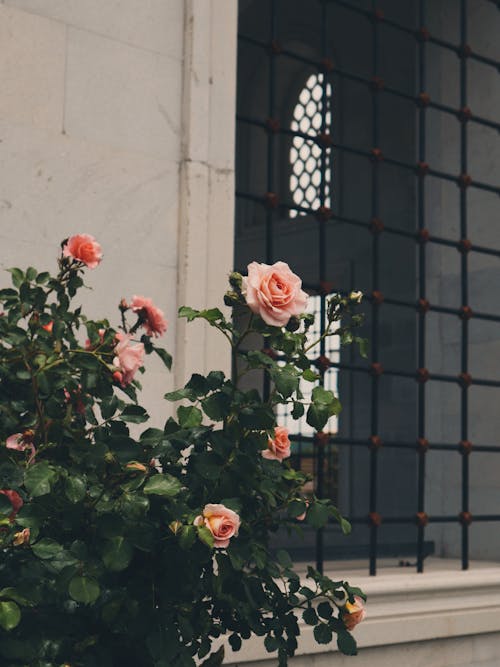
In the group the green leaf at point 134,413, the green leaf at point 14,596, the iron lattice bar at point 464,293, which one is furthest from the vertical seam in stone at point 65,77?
the iron lattice bar at point 464,293

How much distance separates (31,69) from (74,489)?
6.58ft

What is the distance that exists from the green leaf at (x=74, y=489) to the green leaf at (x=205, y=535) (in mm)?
278

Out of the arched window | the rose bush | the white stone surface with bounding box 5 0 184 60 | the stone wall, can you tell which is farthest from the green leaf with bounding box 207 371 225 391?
the arched window

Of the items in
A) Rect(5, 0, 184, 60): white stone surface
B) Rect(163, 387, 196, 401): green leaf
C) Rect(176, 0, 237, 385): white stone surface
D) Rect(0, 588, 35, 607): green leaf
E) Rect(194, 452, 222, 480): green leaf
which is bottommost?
Rect(0, 588, 35, 607): green leaf

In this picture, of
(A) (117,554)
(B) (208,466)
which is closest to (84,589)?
(A) (117,554)

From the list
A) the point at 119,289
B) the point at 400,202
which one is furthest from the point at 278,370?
the point at 400,202

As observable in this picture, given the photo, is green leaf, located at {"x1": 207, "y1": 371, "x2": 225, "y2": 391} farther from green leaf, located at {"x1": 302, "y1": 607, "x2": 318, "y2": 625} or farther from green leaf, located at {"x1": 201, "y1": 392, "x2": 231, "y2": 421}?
green leaf, located at {"x1": 302, "y1": 607, "x2": 318, "y2": 625}

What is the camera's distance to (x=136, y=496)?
102 inches

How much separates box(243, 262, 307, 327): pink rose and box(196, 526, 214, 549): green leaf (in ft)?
1.70

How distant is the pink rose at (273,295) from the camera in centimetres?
273

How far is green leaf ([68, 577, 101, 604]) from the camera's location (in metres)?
2.46

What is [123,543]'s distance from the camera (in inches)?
101

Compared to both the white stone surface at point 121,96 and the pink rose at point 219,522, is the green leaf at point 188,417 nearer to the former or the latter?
the pink rose at point 219,522

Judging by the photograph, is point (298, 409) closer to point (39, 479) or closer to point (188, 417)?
point (188, 417)
